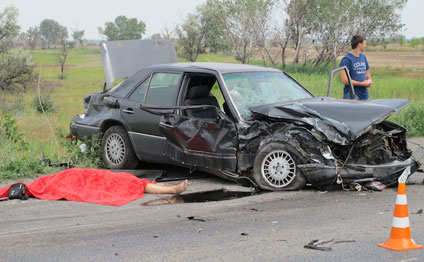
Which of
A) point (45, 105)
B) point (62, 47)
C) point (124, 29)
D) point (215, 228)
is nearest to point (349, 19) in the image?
point (45, 105)

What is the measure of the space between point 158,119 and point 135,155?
2.92 feet

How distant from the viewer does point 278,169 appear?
6.93m

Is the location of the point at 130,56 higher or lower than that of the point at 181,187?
higher

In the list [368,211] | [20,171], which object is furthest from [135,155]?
[368,211]

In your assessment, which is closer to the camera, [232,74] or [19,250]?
[19,250]

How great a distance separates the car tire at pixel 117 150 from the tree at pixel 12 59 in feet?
100

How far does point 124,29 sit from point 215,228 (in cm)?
10750

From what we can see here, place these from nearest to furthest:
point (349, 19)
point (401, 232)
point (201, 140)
Result: 1. point (401, 232)
2. point (201, 140)
3. point (349, 19)

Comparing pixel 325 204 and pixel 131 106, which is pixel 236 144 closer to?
pixel 325 204

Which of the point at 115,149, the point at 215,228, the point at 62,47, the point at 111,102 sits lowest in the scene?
the point at 215,228

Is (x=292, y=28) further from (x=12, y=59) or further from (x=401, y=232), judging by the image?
(x=401, y=232)

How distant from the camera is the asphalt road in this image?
4.54 meters

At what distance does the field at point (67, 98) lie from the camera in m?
9.59

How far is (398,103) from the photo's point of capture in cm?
706
